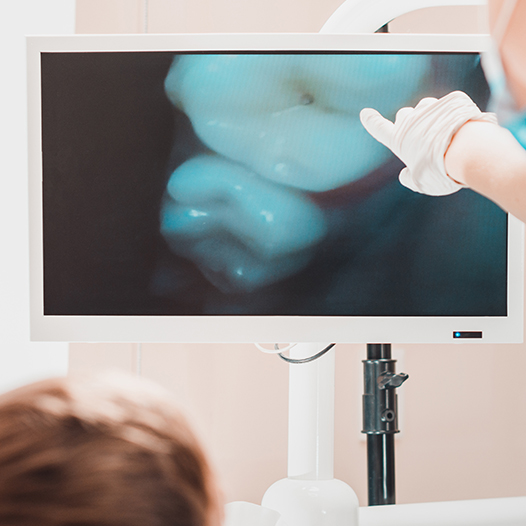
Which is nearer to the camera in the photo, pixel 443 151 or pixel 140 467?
pixel 140 467

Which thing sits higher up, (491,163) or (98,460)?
(491,163)

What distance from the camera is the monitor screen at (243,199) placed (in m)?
→ 1.09

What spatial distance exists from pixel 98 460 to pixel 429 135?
2.10ft

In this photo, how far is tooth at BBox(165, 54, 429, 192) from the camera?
43.0 inches

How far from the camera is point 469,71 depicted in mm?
1101

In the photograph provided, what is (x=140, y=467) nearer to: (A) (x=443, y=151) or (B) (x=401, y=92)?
(A) (x=443, y=151)

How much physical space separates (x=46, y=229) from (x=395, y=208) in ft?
2.13

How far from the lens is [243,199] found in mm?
1089

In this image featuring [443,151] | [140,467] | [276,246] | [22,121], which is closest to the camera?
[140,467]

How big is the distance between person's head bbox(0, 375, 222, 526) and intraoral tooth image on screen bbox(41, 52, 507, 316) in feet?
2.22

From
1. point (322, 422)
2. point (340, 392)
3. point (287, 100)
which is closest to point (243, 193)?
point (287, 100)

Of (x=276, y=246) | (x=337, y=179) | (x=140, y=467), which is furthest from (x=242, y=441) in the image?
(x=140, y=467)

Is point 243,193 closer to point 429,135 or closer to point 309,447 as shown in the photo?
point 429,135

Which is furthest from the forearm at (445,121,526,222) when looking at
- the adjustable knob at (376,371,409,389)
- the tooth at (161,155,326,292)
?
the adjustable knob at (376,371,409,389)
